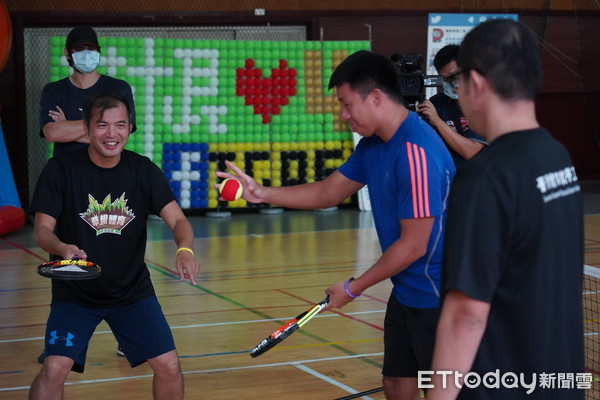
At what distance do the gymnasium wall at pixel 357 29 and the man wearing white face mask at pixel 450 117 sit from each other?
331 inches

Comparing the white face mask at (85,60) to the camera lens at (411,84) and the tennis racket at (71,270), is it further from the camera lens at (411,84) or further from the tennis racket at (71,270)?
the tennis racket at (71,270)

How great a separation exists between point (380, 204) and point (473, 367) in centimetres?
157

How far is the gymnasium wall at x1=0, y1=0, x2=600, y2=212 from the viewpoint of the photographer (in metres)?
14.3

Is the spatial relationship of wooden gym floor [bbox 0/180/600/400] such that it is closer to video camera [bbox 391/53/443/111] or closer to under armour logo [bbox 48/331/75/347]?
under armour logo [bbox 48/331/75/347]

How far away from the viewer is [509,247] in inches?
97.4

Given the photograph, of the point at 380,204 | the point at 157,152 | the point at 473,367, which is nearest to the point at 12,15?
the point at 157,152

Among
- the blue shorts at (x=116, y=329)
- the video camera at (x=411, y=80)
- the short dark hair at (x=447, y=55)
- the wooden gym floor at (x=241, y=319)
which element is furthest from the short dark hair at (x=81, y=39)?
the blue shorts at (x=116, y=329)

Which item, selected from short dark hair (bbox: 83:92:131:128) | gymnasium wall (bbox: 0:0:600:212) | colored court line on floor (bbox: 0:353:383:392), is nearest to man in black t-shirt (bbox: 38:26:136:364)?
colored court line on floor (bbox: 0:353:383:392)

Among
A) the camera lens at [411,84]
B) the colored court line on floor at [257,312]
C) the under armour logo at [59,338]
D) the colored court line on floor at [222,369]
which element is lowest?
the colored court line on floor at [222,369]

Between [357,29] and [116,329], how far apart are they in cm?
1180

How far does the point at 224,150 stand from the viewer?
14422 mm

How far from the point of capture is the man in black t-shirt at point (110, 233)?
182 inches

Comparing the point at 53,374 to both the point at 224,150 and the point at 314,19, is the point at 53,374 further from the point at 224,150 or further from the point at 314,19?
the point at 314,19

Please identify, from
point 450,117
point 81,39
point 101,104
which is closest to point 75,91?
point 81,39
